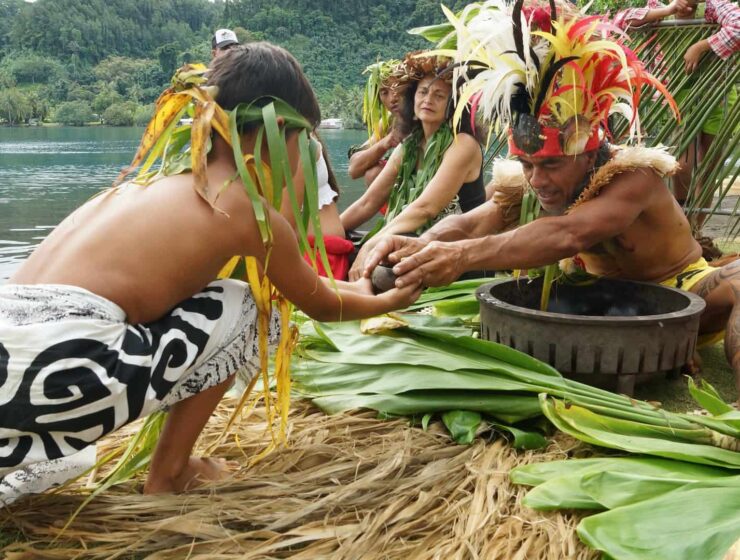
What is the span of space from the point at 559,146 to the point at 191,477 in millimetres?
1660

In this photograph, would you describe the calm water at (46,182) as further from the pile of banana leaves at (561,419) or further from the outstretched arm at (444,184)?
the pile of banana leaves at (561,419)

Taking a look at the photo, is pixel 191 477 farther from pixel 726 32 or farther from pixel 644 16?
pixel 644 16

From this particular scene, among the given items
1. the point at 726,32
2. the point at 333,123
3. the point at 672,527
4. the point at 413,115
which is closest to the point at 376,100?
the point at 413,115

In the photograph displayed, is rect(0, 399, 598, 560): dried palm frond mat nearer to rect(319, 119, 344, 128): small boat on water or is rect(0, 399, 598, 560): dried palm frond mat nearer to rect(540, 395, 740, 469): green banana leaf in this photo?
rect(540, 395, 740, 469): green banana leaf

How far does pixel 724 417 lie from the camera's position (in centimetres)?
197

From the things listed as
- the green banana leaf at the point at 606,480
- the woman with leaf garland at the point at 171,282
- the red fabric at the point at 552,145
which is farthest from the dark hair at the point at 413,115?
the green banana leaf at the point at 606,480

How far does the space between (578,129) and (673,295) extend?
2.39 ft

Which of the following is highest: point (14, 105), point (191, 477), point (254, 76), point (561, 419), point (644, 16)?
point (644, 16)

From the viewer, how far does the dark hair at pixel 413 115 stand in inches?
159

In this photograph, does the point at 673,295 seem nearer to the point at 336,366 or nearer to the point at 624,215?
the point at 624,215

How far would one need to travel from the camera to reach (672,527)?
159 centimetres

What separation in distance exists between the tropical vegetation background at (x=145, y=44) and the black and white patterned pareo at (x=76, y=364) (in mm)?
35742

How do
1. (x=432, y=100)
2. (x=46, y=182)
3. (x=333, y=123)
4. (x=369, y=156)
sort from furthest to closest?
(x=333, y=123) < (x=46, y=182) < (x=369, y=156) < (x=432, y=100)

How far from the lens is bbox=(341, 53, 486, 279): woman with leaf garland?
4.01 metres
